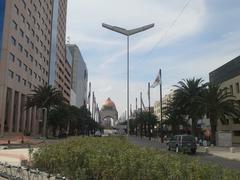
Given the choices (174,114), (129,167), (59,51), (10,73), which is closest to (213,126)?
(174,114)

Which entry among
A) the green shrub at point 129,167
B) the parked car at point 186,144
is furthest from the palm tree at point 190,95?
the green shrub at point 129,167

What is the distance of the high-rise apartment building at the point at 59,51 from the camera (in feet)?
401

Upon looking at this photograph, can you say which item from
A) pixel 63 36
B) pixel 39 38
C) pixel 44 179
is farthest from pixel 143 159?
pixel 63 36

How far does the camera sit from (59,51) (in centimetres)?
13725

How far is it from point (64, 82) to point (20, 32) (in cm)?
7649

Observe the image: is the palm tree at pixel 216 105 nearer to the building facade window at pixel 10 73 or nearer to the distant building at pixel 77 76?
the building facade window at pixel 10 73

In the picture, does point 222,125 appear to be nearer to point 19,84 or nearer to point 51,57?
point 19,84

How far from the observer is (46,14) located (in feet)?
364

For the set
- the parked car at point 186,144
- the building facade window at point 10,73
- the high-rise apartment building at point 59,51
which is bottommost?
the parked car at point 186,144

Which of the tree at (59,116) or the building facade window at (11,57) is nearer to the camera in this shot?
the building facade window at (11,57)

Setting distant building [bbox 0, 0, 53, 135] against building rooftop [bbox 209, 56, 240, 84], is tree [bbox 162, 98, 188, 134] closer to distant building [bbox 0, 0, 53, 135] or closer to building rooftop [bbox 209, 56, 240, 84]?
building rooftop [bbox 209, 56, 240, 84]

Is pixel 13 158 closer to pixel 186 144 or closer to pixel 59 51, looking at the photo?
pixel 186 144

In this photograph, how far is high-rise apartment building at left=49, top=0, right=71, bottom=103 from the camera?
4810 inches

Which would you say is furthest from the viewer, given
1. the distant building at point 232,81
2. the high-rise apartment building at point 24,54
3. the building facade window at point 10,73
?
the building facade window at point 10,73
